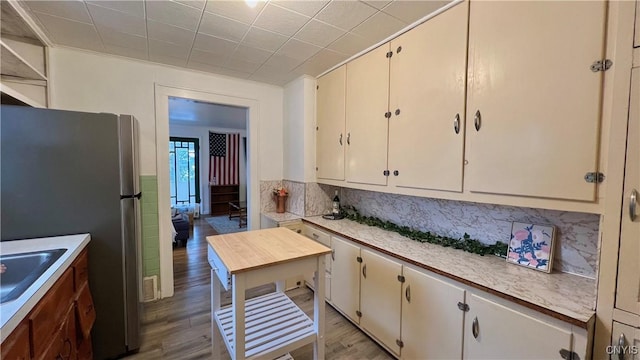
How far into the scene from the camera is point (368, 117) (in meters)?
2.30

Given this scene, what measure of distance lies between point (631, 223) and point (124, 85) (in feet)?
12.0

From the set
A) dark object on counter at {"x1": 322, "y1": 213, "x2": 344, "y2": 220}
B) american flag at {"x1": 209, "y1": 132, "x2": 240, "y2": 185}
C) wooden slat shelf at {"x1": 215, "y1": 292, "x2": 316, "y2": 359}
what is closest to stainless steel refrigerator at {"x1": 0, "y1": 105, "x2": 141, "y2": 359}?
wooden slat shelf at {"x1": 215, "y1": 292, "x2": 316, "y2": 359}

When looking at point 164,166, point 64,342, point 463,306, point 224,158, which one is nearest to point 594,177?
point 463,306

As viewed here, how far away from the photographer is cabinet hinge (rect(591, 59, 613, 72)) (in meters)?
1.04

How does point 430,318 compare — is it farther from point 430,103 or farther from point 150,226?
point 150,226

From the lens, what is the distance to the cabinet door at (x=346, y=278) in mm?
2172

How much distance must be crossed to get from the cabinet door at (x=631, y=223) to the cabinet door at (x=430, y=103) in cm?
69

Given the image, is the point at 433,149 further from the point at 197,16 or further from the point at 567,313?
the point at 197,16

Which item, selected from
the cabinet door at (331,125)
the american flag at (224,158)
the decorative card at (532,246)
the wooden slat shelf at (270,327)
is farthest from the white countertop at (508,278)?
the american flag at (224,158)

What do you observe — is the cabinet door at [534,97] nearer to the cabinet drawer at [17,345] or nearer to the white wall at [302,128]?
the white wall at [302,128]

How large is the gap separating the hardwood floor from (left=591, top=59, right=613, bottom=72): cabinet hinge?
2.10 metres

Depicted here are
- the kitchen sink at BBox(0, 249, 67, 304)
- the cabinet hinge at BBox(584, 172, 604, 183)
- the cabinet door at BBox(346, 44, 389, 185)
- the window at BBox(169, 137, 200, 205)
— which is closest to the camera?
the cabinet hinge at BBox(584, 172, 604, 183)

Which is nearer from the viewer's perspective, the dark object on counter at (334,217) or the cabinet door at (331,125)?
the cabinet door at (331,125)

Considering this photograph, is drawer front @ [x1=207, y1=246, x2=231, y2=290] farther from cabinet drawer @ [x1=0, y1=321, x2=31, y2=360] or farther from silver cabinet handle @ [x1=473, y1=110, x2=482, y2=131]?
silver cabinet handle @ [x1=473, y1=110, x2=482, y2=131]
